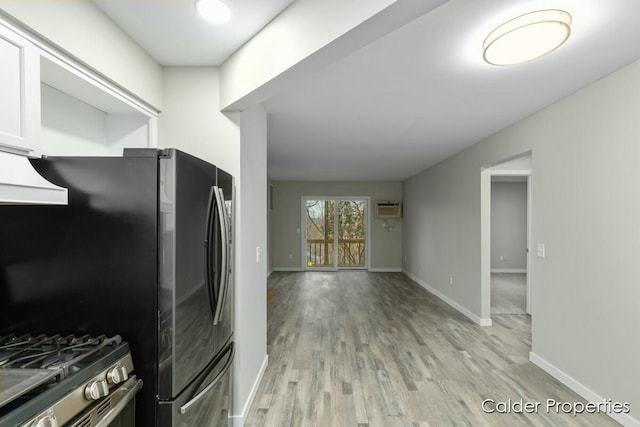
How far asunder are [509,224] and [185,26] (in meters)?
8.89

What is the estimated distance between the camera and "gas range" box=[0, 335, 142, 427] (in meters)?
0.83

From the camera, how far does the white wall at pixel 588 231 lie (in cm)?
205

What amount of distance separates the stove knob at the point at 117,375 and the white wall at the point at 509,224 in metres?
8.85

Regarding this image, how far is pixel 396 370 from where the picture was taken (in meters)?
2.83

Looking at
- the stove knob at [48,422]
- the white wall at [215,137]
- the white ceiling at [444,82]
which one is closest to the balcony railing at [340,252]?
the white ceiling at [444,82]

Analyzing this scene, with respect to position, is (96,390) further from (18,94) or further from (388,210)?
(388,210)

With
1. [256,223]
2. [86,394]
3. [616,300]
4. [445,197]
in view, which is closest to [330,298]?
[445,197]

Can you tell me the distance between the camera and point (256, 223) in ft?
8.25

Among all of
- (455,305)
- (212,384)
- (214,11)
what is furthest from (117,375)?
(455,305)

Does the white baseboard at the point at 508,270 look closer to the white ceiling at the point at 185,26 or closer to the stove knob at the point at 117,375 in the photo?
the white ceiling at the point at 185,26

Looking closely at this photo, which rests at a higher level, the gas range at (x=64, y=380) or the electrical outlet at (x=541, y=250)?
the electrical outlet at (x=541, y=250)

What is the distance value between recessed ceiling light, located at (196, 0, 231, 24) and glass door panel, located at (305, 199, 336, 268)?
6.99 m

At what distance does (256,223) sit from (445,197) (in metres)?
3.93

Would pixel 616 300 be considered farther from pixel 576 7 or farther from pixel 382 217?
pixel 382 217
